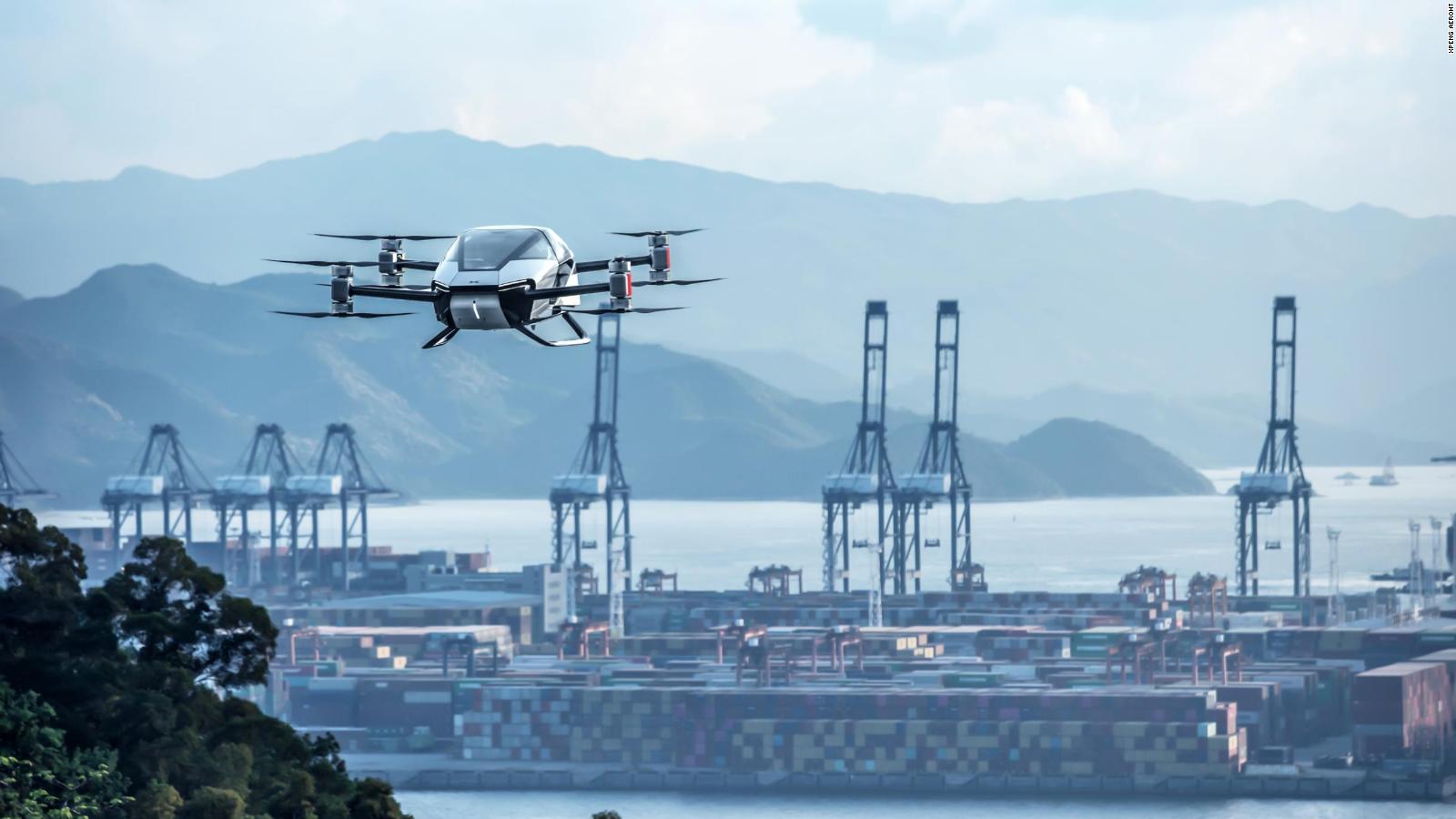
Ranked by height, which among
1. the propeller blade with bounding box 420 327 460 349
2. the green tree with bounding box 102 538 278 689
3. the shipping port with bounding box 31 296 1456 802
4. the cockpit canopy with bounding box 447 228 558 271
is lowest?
the shipping port with bounding box 31 296 1456 802

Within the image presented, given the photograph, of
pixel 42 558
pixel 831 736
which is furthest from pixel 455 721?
pixel 42 558

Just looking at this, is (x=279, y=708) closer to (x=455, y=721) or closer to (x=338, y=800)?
(x=455, y=721)

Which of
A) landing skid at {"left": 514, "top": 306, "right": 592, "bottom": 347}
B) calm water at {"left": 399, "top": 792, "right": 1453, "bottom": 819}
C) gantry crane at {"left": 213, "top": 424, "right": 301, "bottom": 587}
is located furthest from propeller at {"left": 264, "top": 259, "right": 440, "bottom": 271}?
gantry crane at {"left": 213, "top": 424, "right": 301, "bottom": 587}

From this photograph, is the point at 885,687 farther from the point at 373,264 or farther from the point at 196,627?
the point at 373,264

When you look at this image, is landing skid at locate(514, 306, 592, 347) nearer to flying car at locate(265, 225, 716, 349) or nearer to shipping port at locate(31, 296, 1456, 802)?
flying car at locate(265, 225, 716, 349)

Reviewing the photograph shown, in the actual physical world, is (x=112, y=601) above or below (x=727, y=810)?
above

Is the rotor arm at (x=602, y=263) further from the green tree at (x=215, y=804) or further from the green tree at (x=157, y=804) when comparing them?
the green tree at (x=157, y=804)

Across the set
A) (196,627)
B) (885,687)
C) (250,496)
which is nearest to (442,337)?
(196,627)
